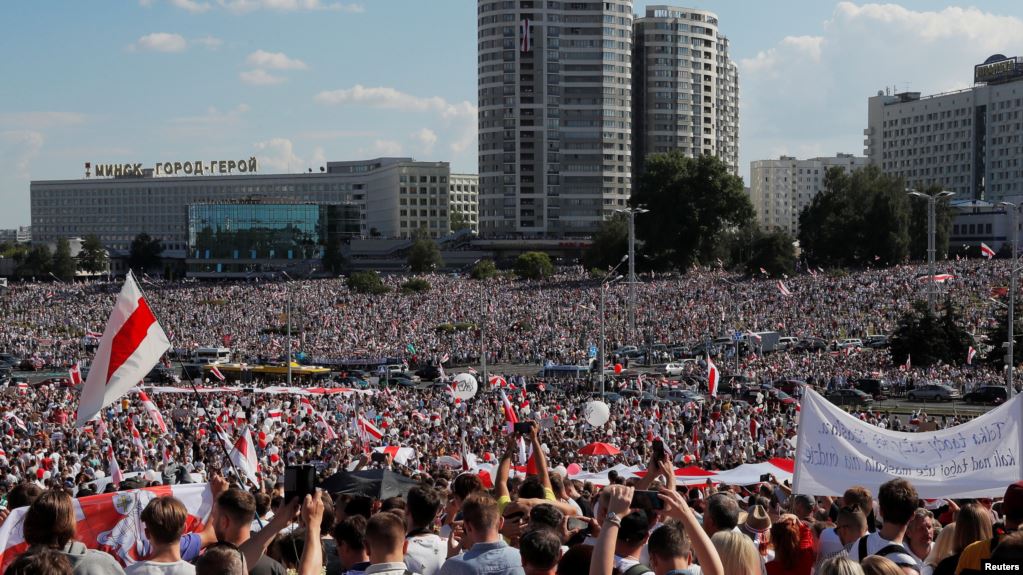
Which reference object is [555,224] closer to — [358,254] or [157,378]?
[358,254]

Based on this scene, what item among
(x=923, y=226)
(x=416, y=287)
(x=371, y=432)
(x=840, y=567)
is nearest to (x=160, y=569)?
(x=840, y=567)

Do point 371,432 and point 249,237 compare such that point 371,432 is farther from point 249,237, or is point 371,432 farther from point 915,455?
point 249,237

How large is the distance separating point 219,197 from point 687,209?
98.0 metres

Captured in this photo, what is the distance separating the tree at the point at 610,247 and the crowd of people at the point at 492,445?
647cm

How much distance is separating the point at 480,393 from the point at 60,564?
1111 inches

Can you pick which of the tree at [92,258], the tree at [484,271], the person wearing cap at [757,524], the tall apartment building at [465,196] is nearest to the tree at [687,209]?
the tree at [484,271]

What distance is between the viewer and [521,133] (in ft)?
360

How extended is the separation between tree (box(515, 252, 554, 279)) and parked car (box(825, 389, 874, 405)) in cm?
4470

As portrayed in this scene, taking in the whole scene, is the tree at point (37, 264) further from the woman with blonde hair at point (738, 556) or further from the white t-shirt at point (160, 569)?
the woman with blonde hair at point (738, 556)

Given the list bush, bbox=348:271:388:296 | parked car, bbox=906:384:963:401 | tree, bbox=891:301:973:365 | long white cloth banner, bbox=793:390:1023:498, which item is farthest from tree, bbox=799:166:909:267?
long white cloth banner, bbox=793:390:1023:498

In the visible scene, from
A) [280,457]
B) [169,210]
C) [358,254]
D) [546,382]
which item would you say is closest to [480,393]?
[546,382]

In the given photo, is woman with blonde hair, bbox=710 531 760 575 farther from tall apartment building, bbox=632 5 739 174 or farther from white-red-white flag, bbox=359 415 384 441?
tall apartment building, bbox=632 5 739 174

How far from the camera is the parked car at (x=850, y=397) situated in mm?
32938

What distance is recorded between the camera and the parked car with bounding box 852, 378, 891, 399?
34.6 metres
